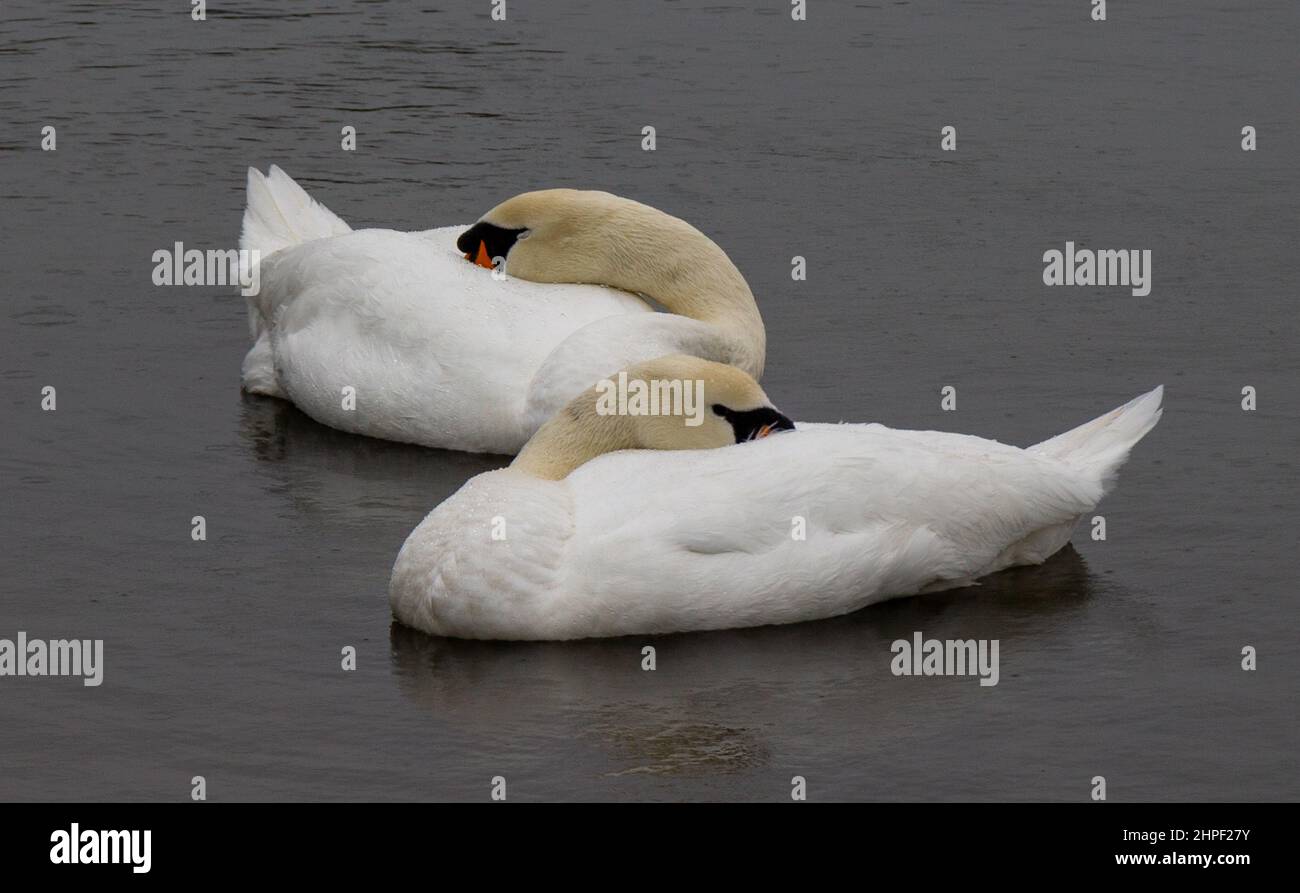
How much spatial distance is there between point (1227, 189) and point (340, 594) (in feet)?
28.8

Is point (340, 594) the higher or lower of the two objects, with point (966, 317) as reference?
lower

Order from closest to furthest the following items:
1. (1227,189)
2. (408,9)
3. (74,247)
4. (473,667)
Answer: (473,667) → (74,247) → (1227,189) → (408,9)

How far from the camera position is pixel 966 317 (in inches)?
541

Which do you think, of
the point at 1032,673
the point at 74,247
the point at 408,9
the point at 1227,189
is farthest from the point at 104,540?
the point at 408,9

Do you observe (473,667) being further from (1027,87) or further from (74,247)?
(1027,87)

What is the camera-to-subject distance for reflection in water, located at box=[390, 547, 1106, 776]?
8297 mm

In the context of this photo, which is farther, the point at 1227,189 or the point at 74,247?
the point at 1227,189

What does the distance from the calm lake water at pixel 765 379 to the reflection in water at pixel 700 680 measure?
23 mm

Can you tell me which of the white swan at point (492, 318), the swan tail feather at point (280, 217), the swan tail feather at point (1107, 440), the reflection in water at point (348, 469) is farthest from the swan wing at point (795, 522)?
the swan tail feather at point (280, 217)

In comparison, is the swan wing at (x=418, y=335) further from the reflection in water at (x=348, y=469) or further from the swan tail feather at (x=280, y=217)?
the swan tail feather at (x=280, y=217)

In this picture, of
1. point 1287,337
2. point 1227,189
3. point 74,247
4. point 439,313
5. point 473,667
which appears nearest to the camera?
point 473,667

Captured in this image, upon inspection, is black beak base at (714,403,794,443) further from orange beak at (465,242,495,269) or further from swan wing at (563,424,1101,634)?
orange beak at (465,242,495,269)

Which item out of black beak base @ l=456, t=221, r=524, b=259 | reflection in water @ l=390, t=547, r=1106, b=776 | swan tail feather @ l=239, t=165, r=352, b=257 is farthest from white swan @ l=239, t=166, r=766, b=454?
reflection in water @ l=390, t=547, r=1106, b=776
